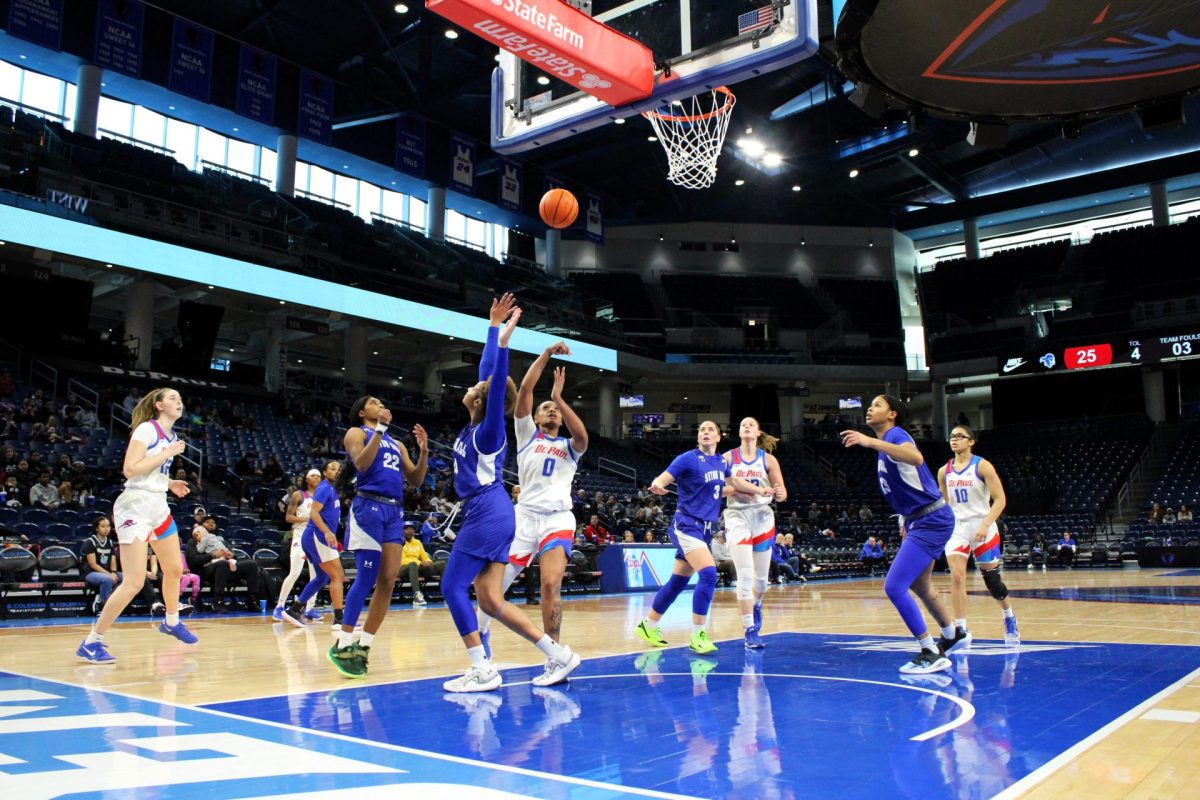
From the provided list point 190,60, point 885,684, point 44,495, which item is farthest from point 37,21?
point 885,684

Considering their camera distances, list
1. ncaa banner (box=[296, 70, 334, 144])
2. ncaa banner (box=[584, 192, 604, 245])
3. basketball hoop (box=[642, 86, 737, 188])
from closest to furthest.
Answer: basketball hoop (box=[642, 86, 737, 188]), ncaa banner (box=[296, 70, 334, 144]), ncaa banner (box=[584, 192, 604, 245])

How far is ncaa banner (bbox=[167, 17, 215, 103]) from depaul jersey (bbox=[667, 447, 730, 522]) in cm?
2309

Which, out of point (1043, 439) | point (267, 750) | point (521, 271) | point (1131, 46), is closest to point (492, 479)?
point (267, 750)

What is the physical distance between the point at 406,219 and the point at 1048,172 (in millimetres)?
27652

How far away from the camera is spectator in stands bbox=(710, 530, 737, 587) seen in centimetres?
1803

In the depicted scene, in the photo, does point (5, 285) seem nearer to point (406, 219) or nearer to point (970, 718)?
point (406, 219)

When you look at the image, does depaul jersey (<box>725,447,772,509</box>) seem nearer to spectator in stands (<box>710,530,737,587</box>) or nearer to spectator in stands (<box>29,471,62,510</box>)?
spectator in stands (<box>710,530,737,587</box>)

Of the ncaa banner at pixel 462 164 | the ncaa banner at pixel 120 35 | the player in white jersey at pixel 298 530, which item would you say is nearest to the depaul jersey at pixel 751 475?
the player in white jersey at pixel 298 530

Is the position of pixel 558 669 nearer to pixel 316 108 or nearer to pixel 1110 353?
pixel 316 108

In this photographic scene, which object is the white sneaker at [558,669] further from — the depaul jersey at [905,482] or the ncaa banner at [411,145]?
the ncaa banner at [411,145]

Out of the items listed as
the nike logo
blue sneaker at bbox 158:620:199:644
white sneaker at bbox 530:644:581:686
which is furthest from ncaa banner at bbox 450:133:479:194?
white sneaker at bbox 530:644:581:686

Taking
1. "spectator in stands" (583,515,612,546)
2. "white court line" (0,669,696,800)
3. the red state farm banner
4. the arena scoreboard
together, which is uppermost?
the arena scoreboard

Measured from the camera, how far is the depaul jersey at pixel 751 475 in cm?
811

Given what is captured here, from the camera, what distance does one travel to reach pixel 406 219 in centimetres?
3622
